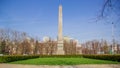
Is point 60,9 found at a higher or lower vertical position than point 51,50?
higher

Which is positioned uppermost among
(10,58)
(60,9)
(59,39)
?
(60,9)

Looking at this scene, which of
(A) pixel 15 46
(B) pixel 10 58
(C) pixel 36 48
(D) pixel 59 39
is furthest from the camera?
(C) pixel 36 48

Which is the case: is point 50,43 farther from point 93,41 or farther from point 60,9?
point 60,9

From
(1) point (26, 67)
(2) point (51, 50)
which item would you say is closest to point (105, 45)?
(2) point (51, 50)

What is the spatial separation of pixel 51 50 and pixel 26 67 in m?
62.0

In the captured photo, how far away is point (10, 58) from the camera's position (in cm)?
3422

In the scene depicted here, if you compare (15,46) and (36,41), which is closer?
(15,46)

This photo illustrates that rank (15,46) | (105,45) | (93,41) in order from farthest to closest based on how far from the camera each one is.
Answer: (93,41) → (105,45) → (15,46)

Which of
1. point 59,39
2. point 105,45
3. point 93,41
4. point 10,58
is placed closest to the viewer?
point 10,58

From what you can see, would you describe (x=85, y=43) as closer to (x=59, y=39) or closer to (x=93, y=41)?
(x=93, y=41)

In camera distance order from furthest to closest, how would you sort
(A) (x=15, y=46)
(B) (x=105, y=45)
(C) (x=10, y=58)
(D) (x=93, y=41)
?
(D) (x=93, y=41)
(B) (x=105, y=45)
(A) (x=15, y=46)
(C) (x=10, y=58)

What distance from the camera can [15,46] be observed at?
66.1m

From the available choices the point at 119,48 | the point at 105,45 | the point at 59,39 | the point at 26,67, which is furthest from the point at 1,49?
the point at 26,67

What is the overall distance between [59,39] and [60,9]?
21.4 ft
